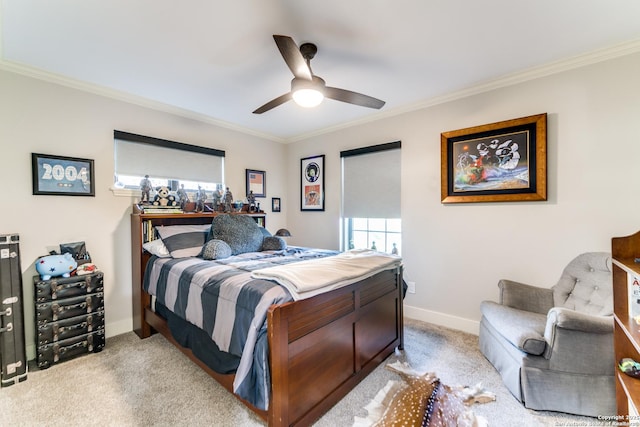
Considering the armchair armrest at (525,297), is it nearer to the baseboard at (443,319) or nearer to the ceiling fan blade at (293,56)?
the baseboard at (443,319)

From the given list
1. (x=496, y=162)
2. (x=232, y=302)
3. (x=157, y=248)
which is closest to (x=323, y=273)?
(x=232, y=302)

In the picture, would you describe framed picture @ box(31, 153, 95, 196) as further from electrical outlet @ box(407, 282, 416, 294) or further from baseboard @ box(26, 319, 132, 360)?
electrical outlet @ box(407, 282, 416, 294)

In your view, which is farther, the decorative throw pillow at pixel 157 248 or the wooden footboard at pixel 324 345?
the decorative throw pillow at pixel 157 248

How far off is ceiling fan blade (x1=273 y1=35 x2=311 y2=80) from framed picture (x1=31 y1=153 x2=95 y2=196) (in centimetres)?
220

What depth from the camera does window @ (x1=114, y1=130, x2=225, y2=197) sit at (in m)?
2.74

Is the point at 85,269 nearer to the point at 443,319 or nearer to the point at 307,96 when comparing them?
the point at 307,96

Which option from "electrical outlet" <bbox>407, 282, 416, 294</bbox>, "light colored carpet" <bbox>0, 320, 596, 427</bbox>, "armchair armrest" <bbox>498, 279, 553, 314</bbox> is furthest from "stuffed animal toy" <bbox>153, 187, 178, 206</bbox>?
"armchair armrest" <bbox>498, 279, 553, 314</bbox>

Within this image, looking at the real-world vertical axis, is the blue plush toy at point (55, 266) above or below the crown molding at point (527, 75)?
below

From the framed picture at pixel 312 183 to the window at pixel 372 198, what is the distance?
385 mm

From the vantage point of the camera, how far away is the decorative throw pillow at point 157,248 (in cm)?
245

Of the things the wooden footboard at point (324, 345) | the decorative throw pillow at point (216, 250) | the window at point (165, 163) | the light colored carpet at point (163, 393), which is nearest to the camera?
the wooden footboard at point (324, 345)

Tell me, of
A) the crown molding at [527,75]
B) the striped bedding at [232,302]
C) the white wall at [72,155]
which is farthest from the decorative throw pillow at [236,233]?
the crown molding at [527,75]

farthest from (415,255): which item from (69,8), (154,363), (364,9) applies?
(69,8)

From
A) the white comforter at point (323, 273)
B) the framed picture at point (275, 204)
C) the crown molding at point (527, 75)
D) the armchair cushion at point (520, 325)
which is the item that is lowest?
the armchair cushion at point (520, 325)
